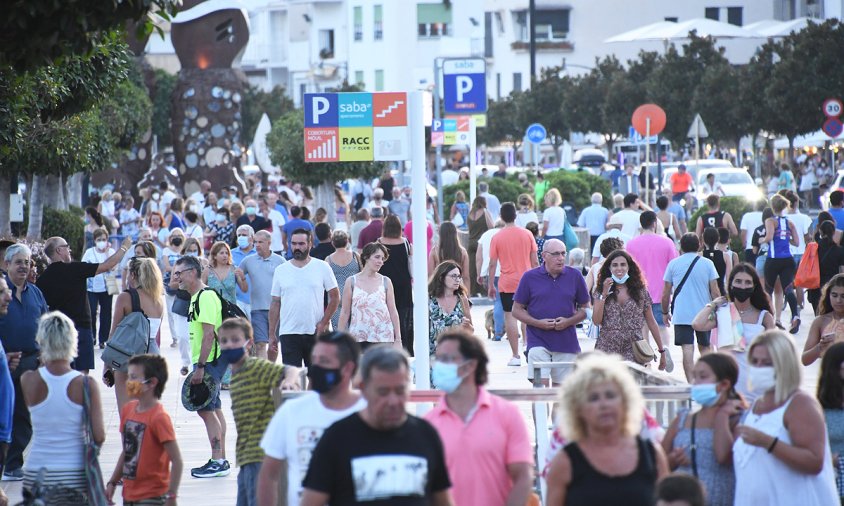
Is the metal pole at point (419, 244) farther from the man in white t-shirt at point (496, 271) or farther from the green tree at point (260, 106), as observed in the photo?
the green tree at point (260, 106)

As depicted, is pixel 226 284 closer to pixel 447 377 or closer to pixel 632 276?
pixel 632 276

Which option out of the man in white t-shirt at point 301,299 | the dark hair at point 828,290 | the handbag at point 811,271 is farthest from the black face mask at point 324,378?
Result: the handbag at point 811,271

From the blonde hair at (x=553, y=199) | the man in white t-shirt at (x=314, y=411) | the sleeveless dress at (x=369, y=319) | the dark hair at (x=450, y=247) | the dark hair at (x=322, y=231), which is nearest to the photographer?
the man in white t-shirt at (x=314, y=411)

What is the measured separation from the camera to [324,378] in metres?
6.31

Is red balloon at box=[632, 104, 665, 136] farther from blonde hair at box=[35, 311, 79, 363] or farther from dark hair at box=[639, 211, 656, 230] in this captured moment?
blonde hair at box=[35, 311, 79, 363]

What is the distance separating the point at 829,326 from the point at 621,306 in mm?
1944

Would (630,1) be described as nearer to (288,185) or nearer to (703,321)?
(288,185)

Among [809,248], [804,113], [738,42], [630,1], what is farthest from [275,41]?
[809,248]

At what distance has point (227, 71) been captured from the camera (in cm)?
3909

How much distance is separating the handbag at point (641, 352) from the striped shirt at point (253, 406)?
4.05m

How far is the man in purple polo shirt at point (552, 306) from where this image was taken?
11.9 m

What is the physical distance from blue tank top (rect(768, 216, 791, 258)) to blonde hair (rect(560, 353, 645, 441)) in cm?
1326

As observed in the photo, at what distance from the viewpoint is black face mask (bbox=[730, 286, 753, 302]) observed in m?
10.5

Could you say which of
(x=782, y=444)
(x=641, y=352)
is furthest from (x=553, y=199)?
(x=782, y=444)
